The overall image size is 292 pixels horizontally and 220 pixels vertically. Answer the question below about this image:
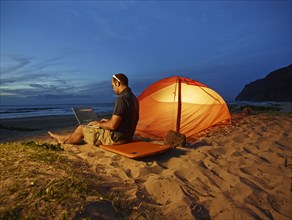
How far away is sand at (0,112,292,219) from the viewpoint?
317 cm

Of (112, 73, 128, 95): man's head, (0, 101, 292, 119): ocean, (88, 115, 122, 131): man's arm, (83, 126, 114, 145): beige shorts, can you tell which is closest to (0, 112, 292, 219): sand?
(83, 126, 114, 145): beige shorts

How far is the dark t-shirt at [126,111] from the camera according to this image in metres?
5.09

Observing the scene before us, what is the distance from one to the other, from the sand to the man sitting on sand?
12.7 inches

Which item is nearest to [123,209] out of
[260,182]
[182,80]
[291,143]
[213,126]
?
[260,182]

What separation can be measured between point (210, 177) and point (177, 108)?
12.5ft

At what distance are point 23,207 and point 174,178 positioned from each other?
91.2 inches

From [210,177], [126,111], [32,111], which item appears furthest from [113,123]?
[32,111]

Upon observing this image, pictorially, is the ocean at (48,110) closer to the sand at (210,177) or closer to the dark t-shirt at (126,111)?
the sand at (210,177)

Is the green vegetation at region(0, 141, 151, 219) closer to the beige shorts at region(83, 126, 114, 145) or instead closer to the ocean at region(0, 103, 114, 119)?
the beige shorts at region(83, 126, 114, 145)

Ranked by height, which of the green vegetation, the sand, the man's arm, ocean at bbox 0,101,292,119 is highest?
the man's arm

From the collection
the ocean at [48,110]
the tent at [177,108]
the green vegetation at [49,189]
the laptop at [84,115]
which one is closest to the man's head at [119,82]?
the laptop at [84,115]

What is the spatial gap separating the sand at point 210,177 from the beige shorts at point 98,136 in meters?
0.20

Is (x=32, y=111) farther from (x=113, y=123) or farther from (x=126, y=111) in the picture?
(x=126, y=111)

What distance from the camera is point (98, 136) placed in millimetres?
5621
